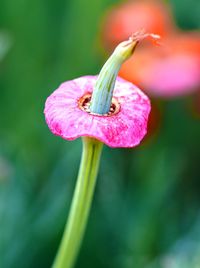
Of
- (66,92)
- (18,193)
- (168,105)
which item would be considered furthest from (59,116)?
(168,105)

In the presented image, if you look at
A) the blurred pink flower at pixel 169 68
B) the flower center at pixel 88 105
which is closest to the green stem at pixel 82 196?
the flower center at pixel 88 105

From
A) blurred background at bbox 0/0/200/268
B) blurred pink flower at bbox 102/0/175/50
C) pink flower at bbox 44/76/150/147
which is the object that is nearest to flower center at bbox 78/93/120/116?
pink flower at bbox 44/76/150/147

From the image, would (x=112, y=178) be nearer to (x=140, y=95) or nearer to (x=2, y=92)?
(x=2, y=92)

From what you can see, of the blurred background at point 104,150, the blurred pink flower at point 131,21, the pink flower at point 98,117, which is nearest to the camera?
the pink flower at point 98,117

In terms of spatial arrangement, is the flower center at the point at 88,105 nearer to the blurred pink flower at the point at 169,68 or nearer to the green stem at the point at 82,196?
the green stem at the point at 82,196

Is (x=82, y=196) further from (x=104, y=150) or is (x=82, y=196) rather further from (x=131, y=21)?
(x=131, y=21)

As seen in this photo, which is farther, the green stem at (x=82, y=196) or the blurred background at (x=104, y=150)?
the blurred background at (x=104, y=150)
